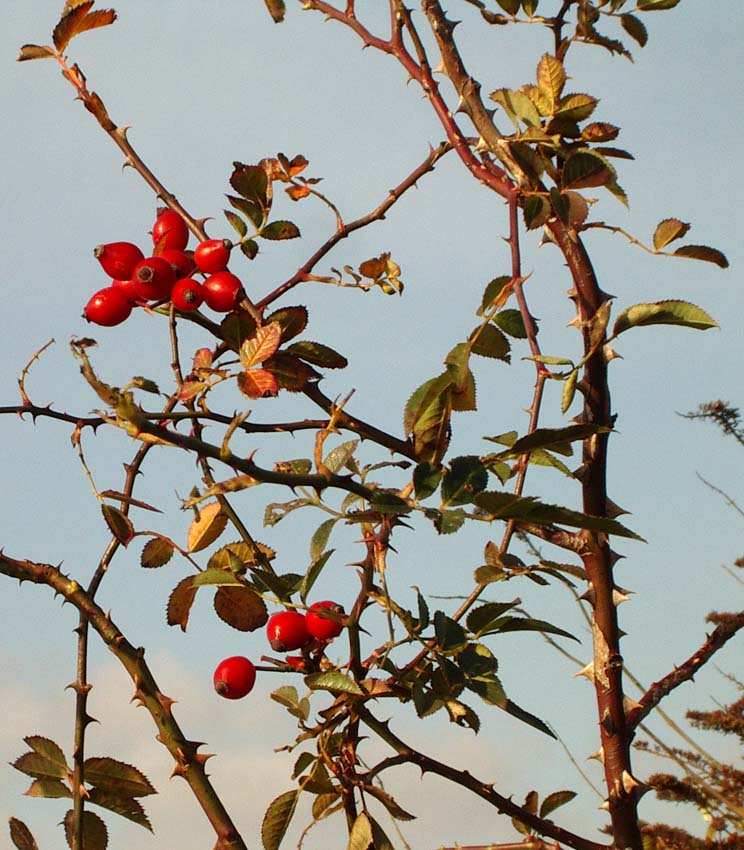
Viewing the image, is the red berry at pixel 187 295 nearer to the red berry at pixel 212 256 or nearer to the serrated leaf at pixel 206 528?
the red berry at pixel 212 256

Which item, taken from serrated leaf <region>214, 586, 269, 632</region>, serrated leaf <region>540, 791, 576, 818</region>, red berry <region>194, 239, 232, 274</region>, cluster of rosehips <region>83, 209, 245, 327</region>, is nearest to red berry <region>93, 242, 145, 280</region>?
cluster of rosehips <region>83, 209, 245, 327</region>

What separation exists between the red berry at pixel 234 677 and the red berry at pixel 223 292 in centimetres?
54

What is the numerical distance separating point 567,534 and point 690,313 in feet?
1.29

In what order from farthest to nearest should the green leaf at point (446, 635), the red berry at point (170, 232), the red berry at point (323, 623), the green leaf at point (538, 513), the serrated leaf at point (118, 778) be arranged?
the red berry at point (170, 232)
the serrated leaf at point (118, 778)
the red berry at point (323, 623)
the green leaf at point (446, 635)
the green leaf at point (538, 513)

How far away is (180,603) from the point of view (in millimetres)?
1651

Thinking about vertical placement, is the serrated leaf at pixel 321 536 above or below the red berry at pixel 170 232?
below

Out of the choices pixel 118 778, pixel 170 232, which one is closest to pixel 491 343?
pixel 170 232

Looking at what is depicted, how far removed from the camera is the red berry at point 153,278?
163 cm

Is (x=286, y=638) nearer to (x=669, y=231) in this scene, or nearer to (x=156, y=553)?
(x=156, y=553)

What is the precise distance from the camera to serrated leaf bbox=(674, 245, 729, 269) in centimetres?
171

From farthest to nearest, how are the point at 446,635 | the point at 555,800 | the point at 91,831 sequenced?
the point at 555,800, the point at 91,831, the point at 446,635

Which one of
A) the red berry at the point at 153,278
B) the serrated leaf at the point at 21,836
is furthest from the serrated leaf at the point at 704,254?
the serrated leaf at the point at 21,836

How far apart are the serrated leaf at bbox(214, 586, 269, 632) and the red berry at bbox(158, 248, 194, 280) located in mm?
508

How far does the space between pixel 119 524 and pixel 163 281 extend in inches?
15.1
